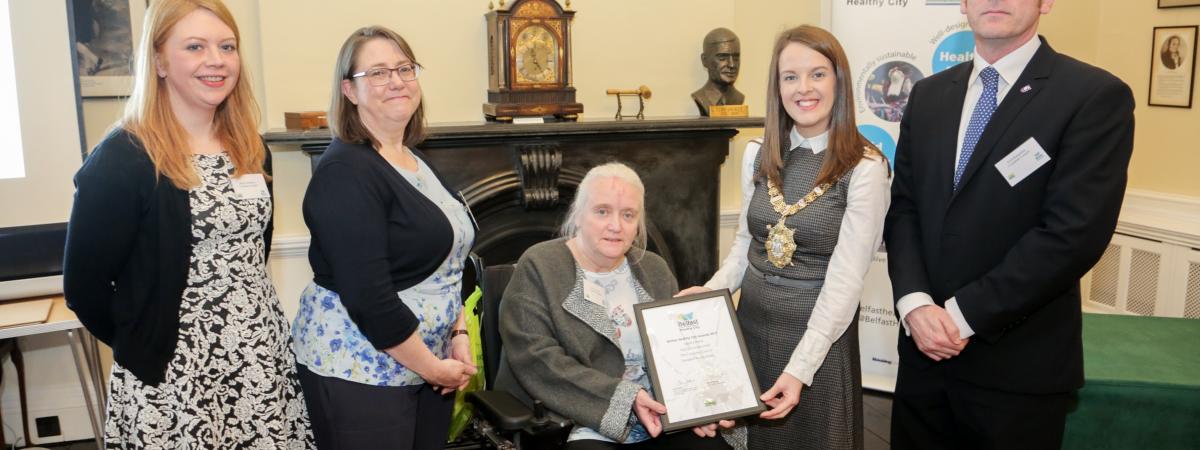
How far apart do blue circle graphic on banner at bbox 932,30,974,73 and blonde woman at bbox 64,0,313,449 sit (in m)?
2.80

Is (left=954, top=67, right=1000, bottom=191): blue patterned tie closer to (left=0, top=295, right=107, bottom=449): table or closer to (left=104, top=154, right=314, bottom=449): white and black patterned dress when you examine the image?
(left=104, top=154, right=314, bottom=449): white and black patterned dress

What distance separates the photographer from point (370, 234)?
185 centimetres

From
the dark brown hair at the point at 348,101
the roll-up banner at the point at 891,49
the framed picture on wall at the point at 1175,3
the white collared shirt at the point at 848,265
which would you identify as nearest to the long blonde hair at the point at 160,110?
the dark brown hair at the point at 348,101

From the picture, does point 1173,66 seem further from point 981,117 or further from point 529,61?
point 529,61

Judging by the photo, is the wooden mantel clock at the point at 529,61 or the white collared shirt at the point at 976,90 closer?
the white collared shirt at the point at 976,90

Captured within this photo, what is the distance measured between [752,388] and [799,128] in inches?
25.9

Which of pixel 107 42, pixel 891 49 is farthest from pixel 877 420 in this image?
pixel 107 42

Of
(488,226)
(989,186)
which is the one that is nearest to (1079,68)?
(989,186)

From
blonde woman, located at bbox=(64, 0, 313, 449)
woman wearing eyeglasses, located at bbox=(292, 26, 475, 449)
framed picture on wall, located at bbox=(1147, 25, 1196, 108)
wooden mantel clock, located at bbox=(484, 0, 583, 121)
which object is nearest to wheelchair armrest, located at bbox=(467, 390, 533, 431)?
woman wearing eyeglasses, located at bbox=(292, 26, 475, 449)

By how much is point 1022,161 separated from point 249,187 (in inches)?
65.2

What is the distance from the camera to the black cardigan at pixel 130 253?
1.73 m

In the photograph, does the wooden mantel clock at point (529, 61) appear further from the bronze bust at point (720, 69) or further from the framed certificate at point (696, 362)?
the framed certificate at point (696, 362)

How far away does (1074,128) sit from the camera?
184 centimetres

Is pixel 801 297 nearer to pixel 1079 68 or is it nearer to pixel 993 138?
pixel 993 138
